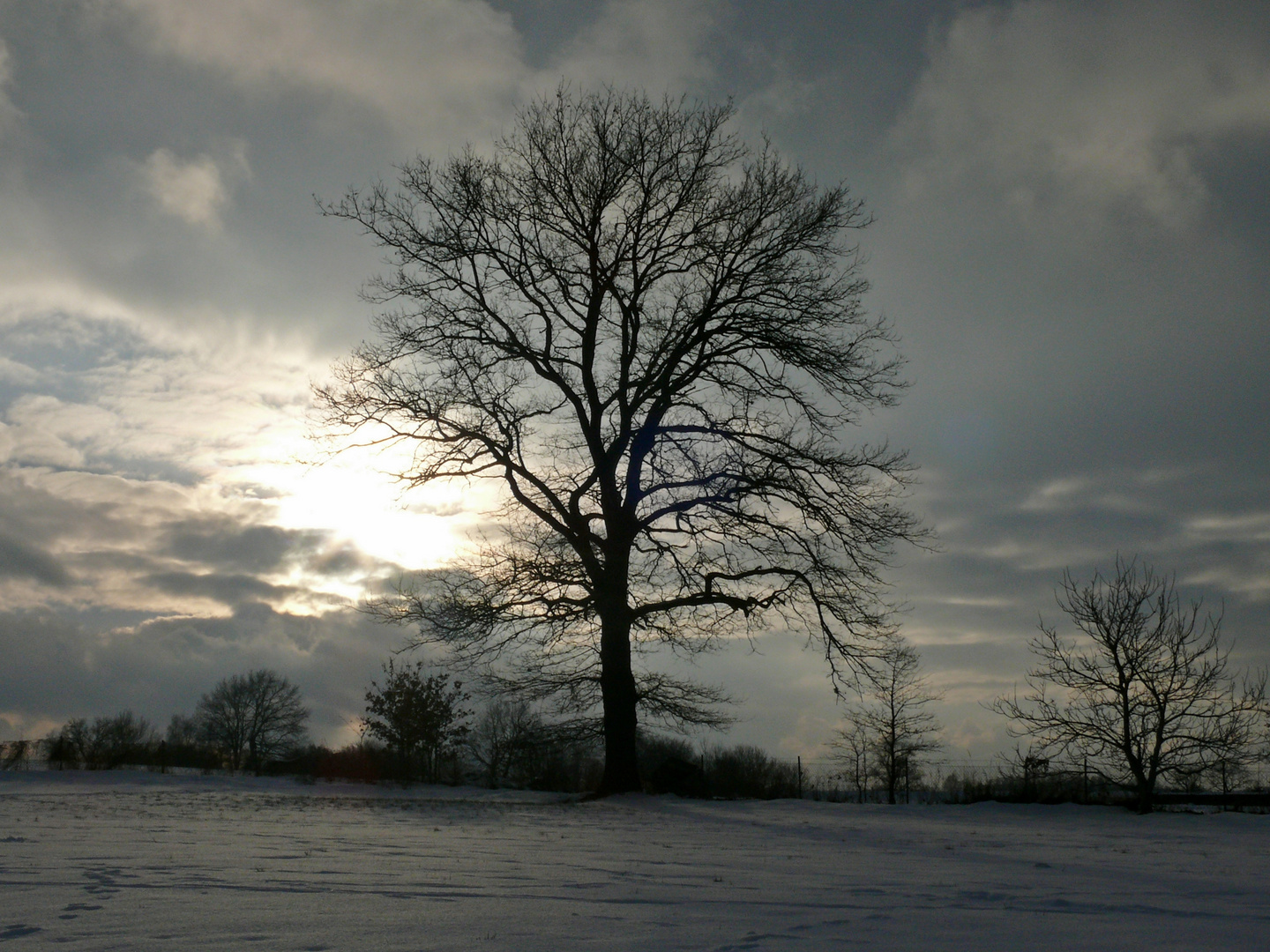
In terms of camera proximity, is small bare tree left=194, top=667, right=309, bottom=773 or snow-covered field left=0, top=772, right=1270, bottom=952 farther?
small bare tree left=194, top=667, right=309, bottom=773

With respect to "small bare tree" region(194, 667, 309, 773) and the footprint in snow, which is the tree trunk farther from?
"small bare tree" region(194, 667, 309, 773)

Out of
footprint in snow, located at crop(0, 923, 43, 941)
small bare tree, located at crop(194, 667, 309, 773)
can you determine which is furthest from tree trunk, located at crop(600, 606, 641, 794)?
small bare tree, located at crop(194, 667, 309, 773)

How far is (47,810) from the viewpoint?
27.9 feet

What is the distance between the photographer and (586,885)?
437 cm

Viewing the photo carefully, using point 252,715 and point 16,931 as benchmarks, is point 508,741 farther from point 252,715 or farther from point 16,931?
point 252,715

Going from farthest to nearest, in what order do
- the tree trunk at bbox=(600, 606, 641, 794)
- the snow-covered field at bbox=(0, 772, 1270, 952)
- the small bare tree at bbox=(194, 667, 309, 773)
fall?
1. the small bare tree at bbox=(194, 667, 309, 773)
2. the tree trunk at bbox=(600, 606, 641, 794)
3. the snow-covered field at bbox=(0, 772, 1270, 952)

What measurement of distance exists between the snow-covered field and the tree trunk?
613 centimetres

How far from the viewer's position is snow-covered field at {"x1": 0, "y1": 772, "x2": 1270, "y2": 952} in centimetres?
310

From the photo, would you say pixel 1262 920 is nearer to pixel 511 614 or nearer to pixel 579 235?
pixel 511 614

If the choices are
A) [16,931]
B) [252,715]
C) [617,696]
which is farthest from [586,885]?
[252,715]

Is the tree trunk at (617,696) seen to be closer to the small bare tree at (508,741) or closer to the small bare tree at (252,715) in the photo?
the small bare tree at (508,741)

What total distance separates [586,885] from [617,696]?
11.4 m

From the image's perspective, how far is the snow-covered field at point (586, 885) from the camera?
3.10m

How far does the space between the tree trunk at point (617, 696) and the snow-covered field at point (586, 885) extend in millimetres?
6126
